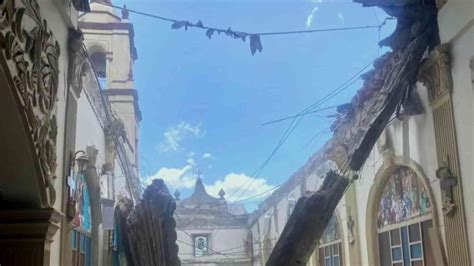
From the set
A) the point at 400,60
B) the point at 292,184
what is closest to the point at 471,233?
the point at 400,60

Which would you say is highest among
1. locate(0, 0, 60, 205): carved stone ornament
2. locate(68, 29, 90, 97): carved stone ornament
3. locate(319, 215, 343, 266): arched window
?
locate(68, 29, 90, 97): carved stone ornament

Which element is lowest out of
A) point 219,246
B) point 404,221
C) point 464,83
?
point 404,221

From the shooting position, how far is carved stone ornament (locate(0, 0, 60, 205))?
8.51 ft

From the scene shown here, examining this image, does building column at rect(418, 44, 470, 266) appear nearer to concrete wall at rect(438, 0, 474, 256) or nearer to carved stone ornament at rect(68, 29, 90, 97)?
concrete wall at rect(438, 0, 474, 256)

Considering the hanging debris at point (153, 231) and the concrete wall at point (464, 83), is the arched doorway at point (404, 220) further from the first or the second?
the hanging debris at point (153, 231)

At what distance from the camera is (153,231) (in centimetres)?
579

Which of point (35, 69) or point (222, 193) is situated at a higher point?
point (222, 193)

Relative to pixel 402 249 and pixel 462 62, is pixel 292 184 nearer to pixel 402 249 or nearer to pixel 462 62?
pixel 402 249

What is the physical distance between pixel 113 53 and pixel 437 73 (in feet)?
19.7

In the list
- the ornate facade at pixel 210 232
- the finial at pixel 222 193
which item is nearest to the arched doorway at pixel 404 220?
the finial at pixel 222 193

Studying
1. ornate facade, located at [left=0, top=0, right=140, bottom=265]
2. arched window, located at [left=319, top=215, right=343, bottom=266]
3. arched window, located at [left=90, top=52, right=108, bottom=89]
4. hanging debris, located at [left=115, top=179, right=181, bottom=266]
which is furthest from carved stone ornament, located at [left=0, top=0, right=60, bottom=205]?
arched window, located at [left=90, top=52, right=108, bottom=89]

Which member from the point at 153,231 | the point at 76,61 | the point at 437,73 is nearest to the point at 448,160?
the point at 437,73

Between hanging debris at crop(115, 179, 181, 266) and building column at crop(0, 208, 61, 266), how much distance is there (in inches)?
93.3

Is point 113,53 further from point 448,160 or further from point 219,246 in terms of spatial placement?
point 219,246
